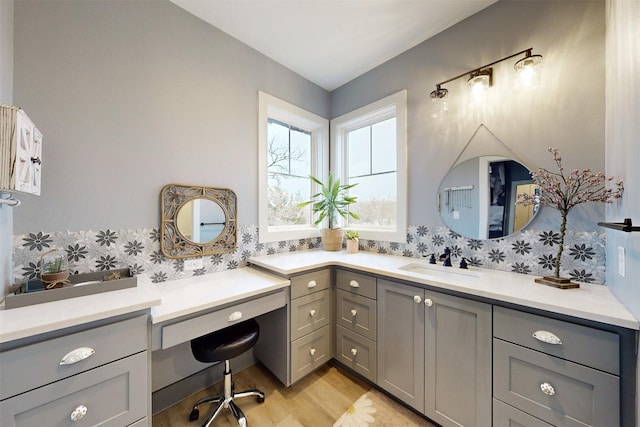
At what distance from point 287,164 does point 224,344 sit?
66.8 inches

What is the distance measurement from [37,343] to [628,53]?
8.38 ft

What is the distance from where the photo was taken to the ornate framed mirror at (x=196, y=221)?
1.56m

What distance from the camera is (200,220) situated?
1697 millimetres

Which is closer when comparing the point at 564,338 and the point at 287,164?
the point at 564,338

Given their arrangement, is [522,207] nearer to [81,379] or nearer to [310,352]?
[310,352]

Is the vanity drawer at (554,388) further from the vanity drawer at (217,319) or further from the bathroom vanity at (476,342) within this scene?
the vanity drawer at (217,319)

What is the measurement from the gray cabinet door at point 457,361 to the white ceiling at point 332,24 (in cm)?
199

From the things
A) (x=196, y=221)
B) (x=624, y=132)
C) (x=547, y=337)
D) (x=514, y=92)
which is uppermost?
(x=514, y=92)

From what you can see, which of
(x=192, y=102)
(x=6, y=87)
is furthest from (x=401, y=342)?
(x=6, y=87)

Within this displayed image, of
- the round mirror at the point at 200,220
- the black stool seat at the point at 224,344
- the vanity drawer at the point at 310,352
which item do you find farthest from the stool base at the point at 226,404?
the round mirror at the point at 200,220

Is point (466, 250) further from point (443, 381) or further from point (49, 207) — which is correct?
point (49, 207)

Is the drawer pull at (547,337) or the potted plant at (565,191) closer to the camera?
the drawer pull at (547,337)

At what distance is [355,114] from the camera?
241 cm

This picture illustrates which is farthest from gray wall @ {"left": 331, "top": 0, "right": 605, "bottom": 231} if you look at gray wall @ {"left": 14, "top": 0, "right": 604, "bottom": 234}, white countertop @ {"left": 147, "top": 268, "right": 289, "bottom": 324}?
white countertop @ {"left": 147, "top": 268, "right": 289, "bottom": 324}
